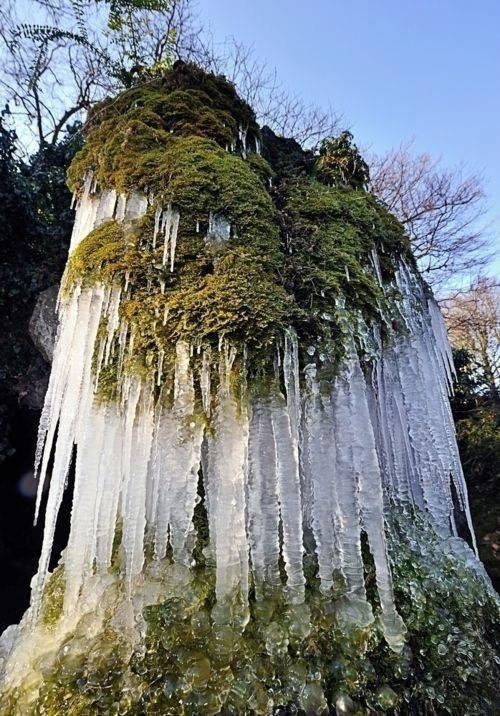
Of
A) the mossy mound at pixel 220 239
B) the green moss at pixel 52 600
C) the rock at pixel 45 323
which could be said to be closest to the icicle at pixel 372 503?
the mossy mound at pixel 220 239

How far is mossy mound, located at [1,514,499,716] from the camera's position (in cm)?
191

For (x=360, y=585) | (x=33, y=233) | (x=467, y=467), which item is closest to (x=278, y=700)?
(x=360, y=585)

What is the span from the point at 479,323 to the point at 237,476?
411 inches

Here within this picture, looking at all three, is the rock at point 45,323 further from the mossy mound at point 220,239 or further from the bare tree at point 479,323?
the bare tree at point 479,323

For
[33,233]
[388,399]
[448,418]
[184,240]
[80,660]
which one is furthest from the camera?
[33,233]

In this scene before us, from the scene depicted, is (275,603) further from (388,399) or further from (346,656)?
(388,399)

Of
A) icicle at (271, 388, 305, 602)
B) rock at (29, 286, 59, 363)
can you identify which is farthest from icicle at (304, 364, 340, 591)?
rock at (29, 286, 59, 363)

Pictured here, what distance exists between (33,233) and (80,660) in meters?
4.79

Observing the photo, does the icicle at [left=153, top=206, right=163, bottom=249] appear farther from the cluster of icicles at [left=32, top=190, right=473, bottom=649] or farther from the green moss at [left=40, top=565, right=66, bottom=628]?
the green moss at [left=40, top=565, right=66, bottom=628]

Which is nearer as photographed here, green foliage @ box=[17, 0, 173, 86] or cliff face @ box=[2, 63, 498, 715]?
cliff face @ box=[2, 63, 498, 715]

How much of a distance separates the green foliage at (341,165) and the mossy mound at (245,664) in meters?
2.88

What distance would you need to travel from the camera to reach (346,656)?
6.85 ft

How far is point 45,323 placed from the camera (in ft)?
17.4

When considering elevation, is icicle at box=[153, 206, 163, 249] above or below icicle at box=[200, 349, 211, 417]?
above
